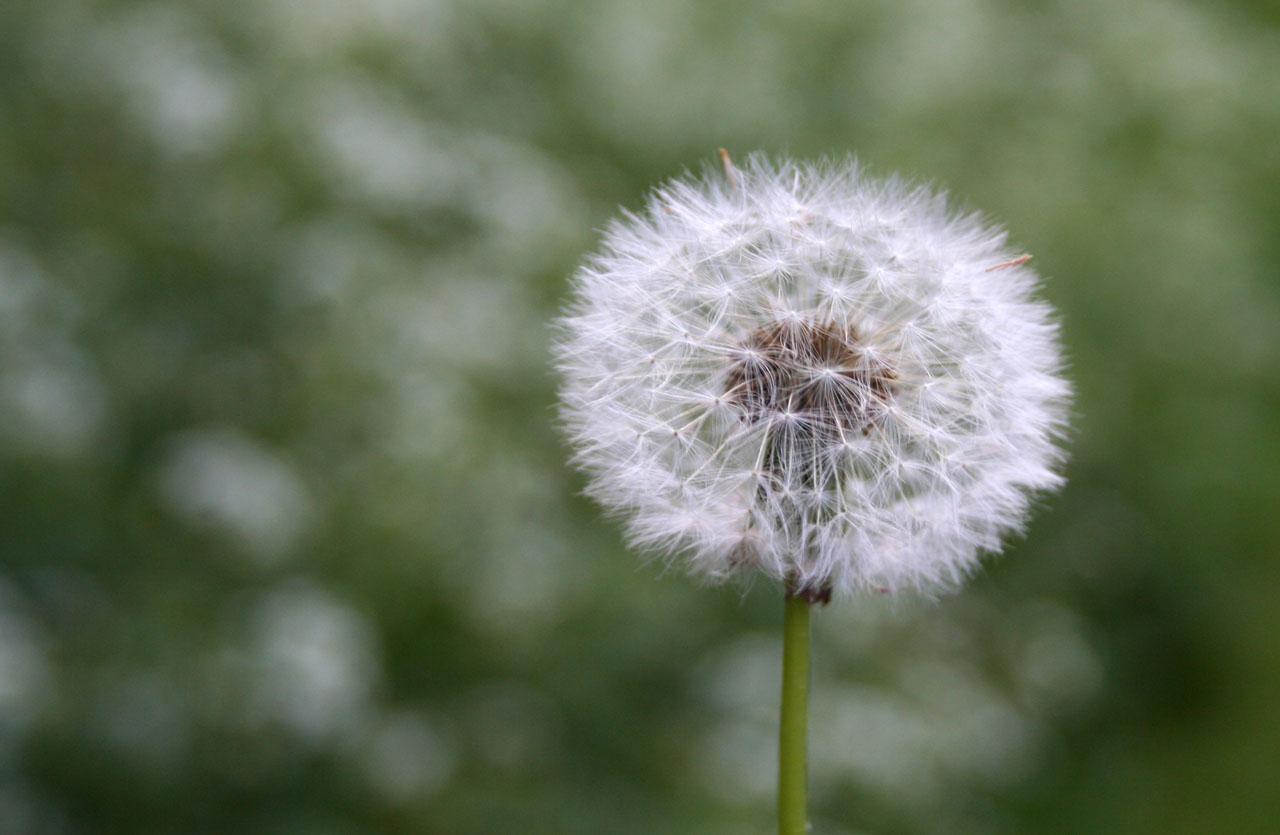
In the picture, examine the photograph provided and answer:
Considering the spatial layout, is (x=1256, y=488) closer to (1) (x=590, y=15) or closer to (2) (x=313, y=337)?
(1) (x=590, y=15)

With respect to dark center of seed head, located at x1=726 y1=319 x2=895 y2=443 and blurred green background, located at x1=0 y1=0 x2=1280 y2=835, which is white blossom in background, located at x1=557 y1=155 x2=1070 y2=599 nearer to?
dark center of seed head, located at x1=726 y1=319 x2=895 y2=443

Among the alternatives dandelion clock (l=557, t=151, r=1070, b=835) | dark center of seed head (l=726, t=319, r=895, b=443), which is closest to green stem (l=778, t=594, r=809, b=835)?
dandelion clock (l=557, t=151, r=1070, b=835)

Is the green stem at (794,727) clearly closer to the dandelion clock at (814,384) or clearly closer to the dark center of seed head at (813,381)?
the dandelion clock at (814,384)

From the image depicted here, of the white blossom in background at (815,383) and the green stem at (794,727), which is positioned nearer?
the green stem at (794,727)

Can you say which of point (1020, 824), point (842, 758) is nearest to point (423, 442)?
point (842, 758)

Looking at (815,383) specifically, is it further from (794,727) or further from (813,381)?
(794,727)

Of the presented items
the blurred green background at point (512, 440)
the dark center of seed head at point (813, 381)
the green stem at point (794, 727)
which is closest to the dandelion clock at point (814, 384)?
the dark center of seed head at point (813, 381)

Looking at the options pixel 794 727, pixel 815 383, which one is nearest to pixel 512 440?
pixel 815 383
